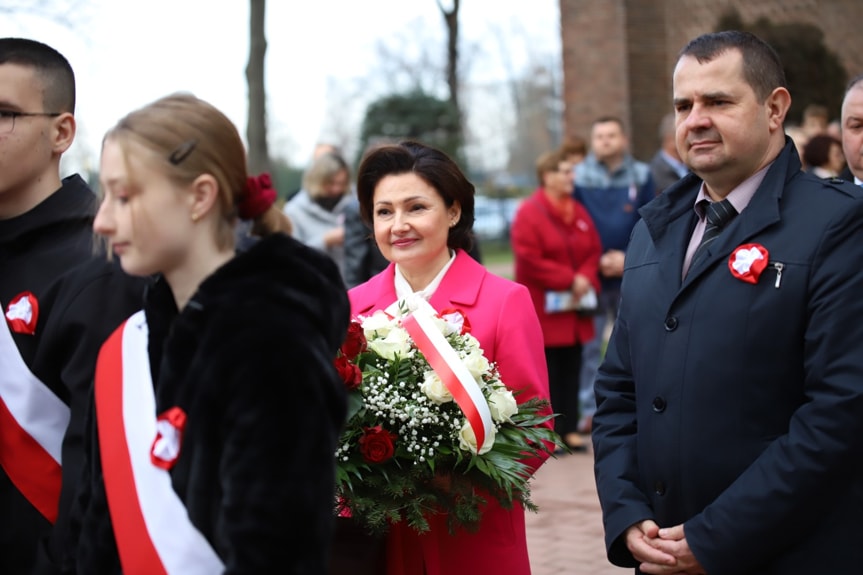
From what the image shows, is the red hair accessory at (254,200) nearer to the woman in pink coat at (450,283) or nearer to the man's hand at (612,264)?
the woman in pink coat at (450,283)

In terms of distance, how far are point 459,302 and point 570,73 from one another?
1390cm

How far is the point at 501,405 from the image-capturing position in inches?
149

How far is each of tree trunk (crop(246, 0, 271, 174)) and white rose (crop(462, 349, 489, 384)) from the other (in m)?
13.7

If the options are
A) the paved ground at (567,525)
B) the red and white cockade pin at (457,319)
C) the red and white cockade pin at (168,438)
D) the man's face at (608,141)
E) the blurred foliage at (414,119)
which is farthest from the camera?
the blurred foliage at (414,119)

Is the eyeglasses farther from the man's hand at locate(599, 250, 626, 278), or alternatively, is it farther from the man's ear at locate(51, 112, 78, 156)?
the man's hand at locate(599, 250, 626, 278)

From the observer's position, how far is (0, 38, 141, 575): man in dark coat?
320cm

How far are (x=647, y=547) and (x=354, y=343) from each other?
1121mm

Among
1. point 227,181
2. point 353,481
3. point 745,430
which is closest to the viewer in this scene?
point 227,181

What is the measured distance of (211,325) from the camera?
2551mm

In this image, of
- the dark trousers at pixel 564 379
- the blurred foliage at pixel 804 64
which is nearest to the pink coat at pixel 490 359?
the dark trousers at pixel 564 379

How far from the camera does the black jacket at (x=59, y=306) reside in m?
3.18

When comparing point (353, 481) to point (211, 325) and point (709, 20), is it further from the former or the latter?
point (709, 20)

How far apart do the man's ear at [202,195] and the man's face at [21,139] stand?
1.21 m

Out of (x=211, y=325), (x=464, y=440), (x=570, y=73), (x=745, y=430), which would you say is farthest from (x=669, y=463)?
(x=570, y=73)
